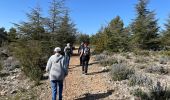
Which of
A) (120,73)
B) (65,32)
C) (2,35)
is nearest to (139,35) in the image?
A: (65,32)

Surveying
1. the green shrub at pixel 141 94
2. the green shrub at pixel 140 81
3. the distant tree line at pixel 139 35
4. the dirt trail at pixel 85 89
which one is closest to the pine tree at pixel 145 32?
the distant tree line at pixel 139 35

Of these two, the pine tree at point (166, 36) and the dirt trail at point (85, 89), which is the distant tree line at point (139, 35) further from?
the dirt trail at point (85, 89)

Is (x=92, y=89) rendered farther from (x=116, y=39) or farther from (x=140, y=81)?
(x=116, y=39)

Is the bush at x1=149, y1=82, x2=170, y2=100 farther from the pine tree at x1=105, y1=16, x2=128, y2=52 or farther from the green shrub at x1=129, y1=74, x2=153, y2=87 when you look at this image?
the pine tree at x1=105, y1=16, x2=128, y2=52

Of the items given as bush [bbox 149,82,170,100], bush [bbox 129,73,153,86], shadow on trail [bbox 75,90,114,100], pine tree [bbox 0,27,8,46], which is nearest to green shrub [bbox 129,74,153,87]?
bush [bbox 129,73,153,86]

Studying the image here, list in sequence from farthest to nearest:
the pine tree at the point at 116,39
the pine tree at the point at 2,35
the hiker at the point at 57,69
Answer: the pine tree at the point at 2,35, the pine tree at the point at 116,39, the hiker at the point at 57,69

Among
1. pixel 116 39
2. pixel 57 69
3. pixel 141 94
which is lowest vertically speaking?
pixel 141 94

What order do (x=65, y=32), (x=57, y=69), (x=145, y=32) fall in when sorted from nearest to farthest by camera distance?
(x=57, y=69) < (x=65, y=32) < (x=145, y=32)

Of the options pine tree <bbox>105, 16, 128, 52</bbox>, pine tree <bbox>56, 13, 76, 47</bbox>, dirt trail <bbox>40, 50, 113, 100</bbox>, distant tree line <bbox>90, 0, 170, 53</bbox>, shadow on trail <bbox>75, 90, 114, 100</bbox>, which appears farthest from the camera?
distant tree line <bbox>90, 0, 170, 53</bbox>

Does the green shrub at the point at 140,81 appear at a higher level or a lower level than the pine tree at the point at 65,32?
lower

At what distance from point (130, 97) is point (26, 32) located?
84.1 feet

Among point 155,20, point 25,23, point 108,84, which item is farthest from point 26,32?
point 108,84

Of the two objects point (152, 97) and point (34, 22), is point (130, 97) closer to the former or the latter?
point (152, 97)

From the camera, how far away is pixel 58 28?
33.7m
